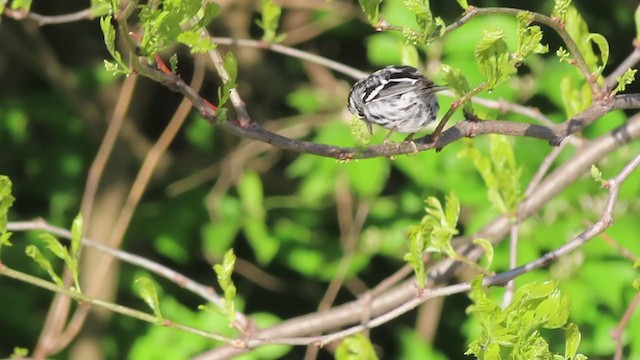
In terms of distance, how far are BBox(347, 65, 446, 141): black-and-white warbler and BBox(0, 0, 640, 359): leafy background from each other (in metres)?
1.04

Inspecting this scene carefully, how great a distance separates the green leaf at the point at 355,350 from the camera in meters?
1.97

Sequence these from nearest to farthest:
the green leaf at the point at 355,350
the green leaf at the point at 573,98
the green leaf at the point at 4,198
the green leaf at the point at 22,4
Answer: the green leaf at the point at 4,198
the green leaf at the point at 355,350
the green leaf at the point at 22,4
the green leaf at the point at 573,98

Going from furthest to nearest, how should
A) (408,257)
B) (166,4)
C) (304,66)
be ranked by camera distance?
(304,66) < (408,257) < (166,4)

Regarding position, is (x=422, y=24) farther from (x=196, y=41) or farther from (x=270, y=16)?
(x=270, y=16)

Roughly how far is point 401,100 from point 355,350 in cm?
51

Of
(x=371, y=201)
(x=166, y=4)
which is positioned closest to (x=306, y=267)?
(x=371, y=201)

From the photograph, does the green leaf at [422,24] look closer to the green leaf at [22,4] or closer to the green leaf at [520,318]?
the green leaf at [520,318]

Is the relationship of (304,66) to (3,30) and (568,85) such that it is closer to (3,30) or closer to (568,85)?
(3,30)

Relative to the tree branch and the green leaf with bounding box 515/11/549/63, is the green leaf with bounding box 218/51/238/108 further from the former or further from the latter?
the tree branch

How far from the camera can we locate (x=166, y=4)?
1.33 metres

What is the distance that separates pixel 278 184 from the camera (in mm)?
4051

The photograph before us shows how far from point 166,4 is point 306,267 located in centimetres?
230

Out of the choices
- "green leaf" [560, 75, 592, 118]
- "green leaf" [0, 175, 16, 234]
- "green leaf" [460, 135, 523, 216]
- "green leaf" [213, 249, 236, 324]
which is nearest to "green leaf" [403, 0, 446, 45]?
"green leaf" [213, 249, 236, 324]

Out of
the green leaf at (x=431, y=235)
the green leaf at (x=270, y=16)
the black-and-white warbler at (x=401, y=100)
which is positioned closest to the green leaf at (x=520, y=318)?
the green leaf at (x=431, y=235)
